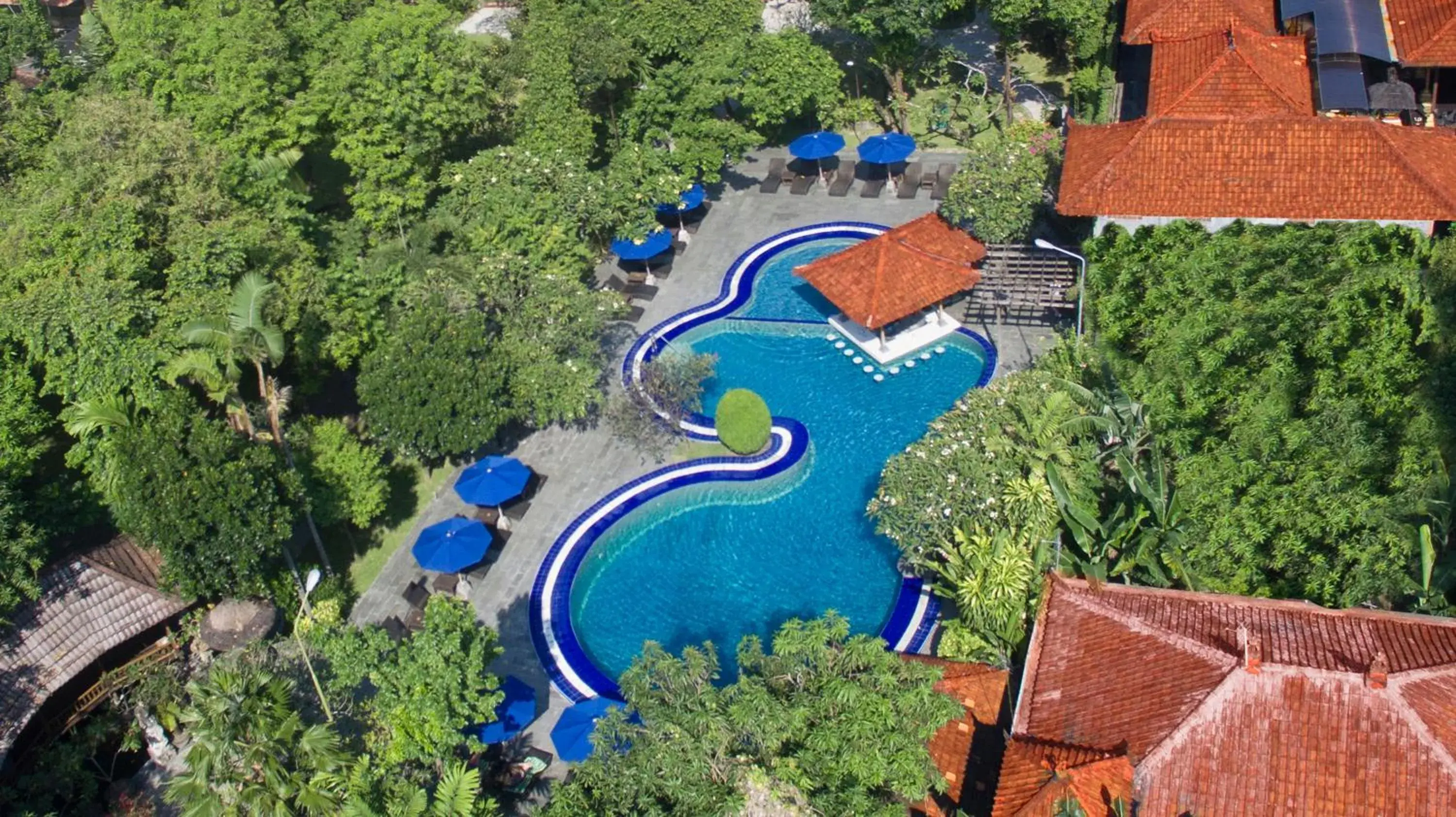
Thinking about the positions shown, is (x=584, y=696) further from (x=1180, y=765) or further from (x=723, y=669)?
(x=1180, y=765)

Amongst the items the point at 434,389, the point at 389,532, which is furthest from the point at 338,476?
the point at 434,389

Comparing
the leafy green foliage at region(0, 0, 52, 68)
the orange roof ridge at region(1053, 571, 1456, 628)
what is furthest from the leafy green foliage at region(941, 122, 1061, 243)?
the leafy green foliage at region(0, 0, 52, 68)

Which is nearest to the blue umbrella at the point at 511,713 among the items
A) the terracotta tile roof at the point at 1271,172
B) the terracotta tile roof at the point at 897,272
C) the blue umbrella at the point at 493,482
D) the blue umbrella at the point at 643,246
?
the blue umbrella at the point at 493,482

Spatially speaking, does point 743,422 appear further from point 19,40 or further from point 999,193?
point 19,40

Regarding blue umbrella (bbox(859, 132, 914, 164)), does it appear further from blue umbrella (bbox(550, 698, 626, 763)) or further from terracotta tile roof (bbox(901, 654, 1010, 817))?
blue umbrella (bbox(550, 698, 626, 763))

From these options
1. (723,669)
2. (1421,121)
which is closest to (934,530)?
(723,669)

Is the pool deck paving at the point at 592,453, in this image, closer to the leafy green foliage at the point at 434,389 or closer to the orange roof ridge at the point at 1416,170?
the leafy green foliage at the point at 434,389
